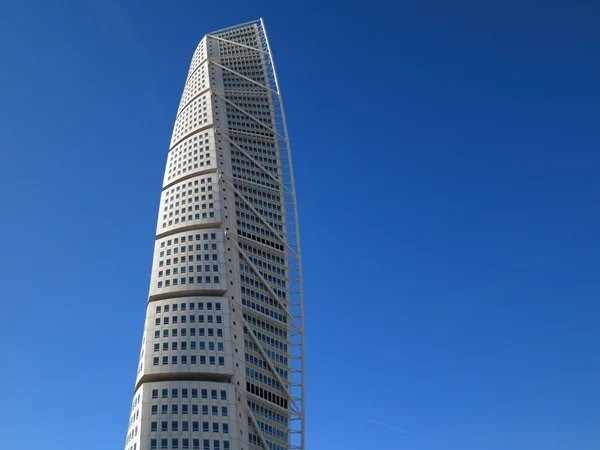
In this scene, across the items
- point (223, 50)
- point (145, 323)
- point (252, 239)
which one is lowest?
point (145, 323)

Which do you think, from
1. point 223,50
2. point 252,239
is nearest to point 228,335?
point 252,239

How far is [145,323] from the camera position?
354 feet

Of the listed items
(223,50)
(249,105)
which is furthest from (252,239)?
(223,50)

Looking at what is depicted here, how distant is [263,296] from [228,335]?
14.4 metres

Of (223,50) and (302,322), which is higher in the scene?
(223,50)

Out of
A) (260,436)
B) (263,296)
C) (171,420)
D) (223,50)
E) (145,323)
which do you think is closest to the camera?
(171,420)

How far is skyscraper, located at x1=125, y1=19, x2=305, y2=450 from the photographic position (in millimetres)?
96688

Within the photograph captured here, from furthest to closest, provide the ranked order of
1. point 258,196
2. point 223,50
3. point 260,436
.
→ point 223,50
point 258,196
point 260,436

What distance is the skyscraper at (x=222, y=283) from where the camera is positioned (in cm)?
9669

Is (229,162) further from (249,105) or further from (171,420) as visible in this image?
(171,420)

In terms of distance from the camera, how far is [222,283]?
110 meters

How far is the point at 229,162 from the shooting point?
427 feet

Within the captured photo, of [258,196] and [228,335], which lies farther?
[258,196]

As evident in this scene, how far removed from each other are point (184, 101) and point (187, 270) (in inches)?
2024
